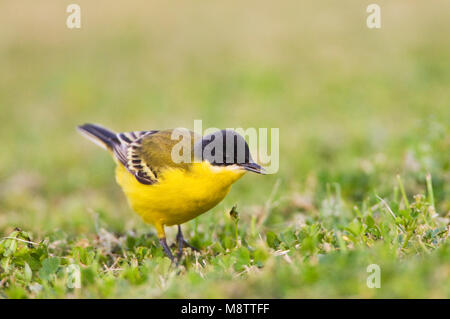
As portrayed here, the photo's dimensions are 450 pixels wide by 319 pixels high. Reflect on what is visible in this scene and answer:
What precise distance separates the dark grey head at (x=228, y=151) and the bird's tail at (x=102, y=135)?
2.08 metres

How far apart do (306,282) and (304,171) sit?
502 cm

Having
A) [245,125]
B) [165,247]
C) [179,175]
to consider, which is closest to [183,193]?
[179,175]

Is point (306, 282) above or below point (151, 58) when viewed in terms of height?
below

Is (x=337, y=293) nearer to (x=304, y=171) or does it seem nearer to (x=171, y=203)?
(x=171, y=203)

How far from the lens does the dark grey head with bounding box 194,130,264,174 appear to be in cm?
536

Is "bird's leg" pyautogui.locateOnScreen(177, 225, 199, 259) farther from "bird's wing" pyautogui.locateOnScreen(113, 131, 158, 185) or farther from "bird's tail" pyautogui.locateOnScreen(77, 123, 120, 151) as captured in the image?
"bird's tail" pyautogui.locateOnScreen(77, 123, 120, 151)

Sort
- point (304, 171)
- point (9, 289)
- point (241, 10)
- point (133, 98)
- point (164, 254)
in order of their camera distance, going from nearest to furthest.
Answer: point (9, 289), point (164, 254), point (304, 171), point (133, 98), point (241, 10)

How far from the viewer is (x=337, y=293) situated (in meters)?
3.79

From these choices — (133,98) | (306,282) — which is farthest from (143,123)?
(306,282)

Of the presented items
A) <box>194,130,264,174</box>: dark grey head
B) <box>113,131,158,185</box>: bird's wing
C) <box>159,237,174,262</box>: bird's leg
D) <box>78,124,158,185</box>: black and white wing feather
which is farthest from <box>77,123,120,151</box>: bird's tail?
<box>194,130,264,174</box>: dark grey head

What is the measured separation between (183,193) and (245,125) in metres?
6.23

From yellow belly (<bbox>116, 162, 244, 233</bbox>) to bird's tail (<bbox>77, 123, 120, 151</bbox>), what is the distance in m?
1.38

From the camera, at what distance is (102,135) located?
7668 mm
